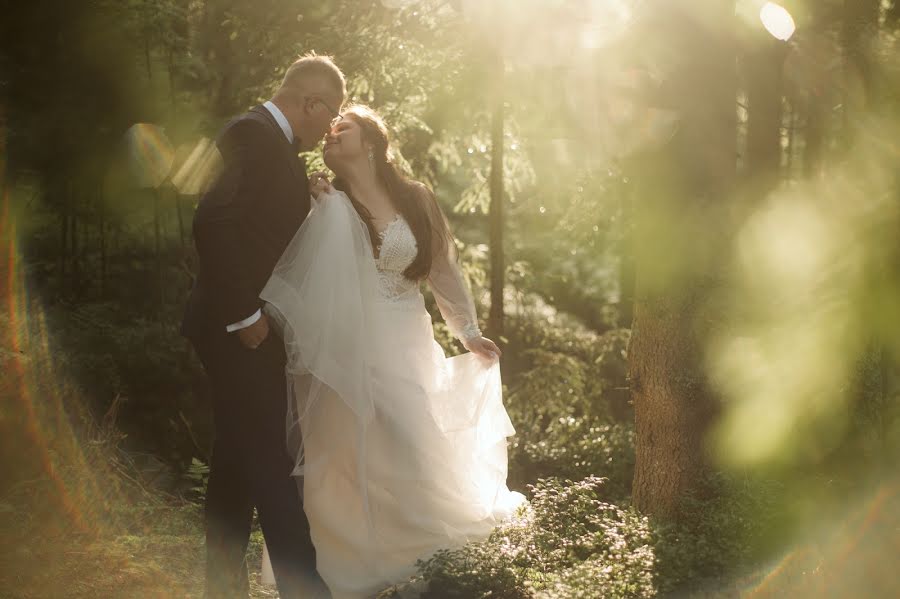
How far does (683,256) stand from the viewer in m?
4.02

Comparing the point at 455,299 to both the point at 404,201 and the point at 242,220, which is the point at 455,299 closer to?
the point at 404,201

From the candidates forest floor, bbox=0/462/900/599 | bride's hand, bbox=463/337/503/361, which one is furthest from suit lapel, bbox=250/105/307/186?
forest floor, bbox=0/462/900/599

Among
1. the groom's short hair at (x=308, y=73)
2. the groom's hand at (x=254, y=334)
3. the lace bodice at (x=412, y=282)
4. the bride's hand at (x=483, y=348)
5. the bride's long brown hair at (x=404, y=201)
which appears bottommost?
the bride's hand at (x=483, y=348)

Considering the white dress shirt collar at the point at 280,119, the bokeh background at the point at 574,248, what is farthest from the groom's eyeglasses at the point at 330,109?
the bokeh background at the point at 574,248

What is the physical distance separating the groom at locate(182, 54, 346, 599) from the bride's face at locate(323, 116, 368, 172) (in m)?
0.35

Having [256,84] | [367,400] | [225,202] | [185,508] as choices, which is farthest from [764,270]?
[256,84]

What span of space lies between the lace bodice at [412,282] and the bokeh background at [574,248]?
0.97m

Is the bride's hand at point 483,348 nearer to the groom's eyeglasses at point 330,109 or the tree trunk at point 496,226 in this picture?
the groom's eyeglasses at point 330,109

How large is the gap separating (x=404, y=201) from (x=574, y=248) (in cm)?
532

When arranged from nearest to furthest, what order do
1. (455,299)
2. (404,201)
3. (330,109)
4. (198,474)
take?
1. (330,109)
2. (404,201)
3. (455,299)
4. (198,474)

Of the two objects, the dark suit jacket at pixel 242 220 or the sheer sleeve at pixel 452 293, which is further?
the sheer sleeve at pixel 452 293

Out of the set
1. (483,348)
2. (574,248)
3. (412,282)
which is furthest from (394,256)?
(574,248)

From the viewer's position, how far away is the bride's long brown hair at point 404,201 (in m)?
4.56

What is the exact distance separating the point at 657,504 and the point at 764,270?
2.05 meters
